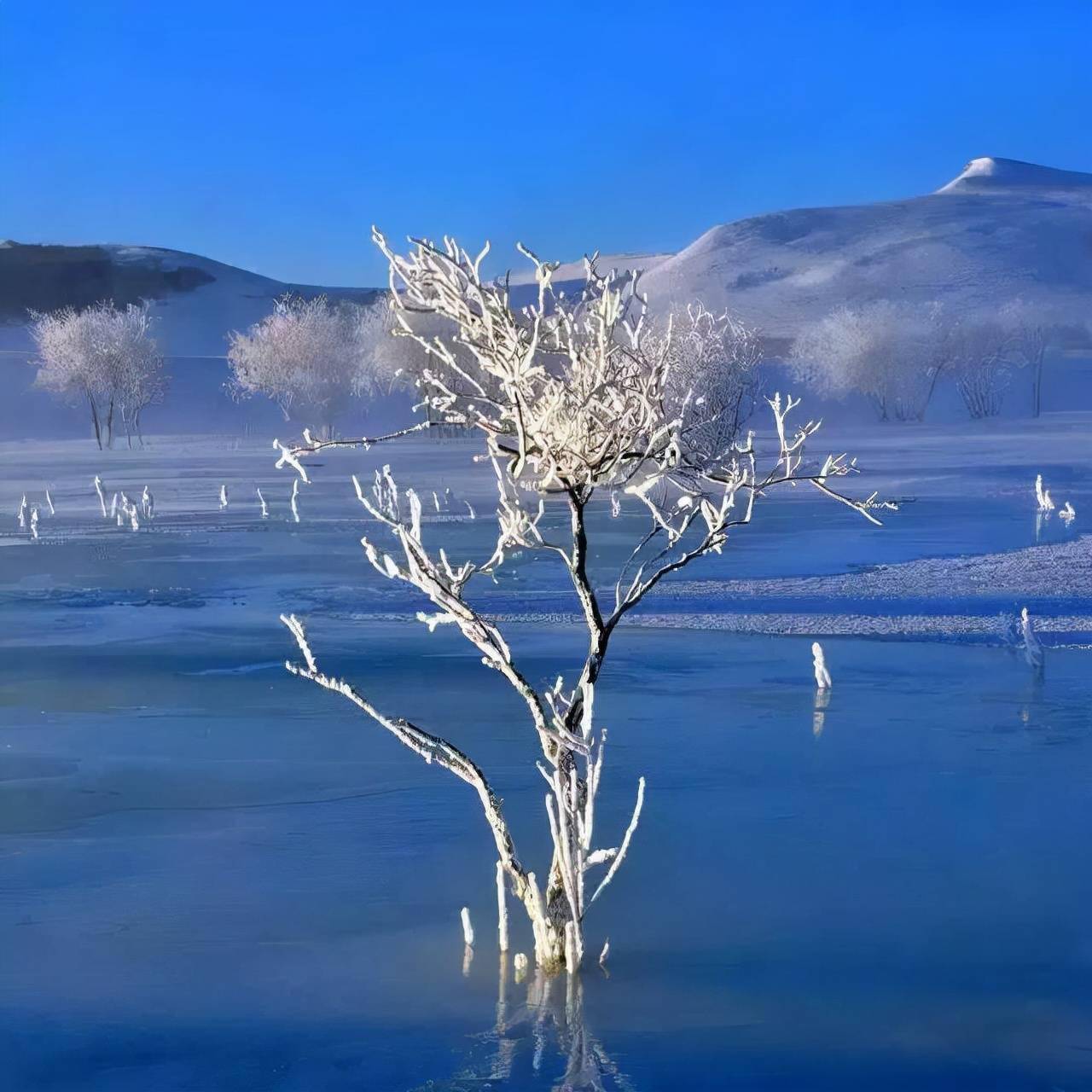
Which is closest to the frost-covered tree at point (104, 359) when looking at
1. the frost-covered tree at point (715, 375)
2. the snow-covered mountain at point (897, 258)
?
the frost-covered tree at point (715, 375)

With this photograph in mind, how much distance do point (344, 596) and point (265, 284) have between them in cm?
15398

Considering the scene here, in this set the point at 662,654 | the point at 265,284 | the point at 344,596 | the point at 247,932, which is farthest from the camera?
the point at 265,284

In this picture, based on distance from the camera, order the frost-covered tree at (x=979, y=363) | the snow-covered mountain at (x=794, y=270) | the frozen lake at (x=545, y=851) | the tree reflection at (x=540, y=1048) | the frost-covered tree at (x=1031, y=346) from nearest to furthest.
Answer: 1. the tree reflection at (x=540, y=1048)
2. the frozen lake at (x=545, y=851)
3. the frost-covered tree at (x=979, y=363)
4. the frost-covered tree at (x=1031, y=346)
5. the snow-covered mountain at (x=794, y=270)

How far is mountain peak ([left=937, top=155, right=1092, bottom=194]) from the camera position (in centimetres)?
17162

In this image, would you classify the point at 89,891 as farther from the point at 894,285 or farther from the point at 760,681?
the point at 894,285

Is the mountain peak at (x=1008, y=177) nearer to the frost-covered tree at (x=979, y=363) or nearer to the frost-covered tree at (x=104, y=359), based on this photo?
the frost-covered tree at (x=979, y=363)

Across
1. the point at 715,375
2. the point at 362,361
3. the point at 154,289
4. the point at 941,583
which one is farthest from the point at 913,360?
the point at 154,289

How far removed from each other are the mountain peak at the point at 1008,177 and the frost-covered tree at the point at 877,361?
88.2 meters

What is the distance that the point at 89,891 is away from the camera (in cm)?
746

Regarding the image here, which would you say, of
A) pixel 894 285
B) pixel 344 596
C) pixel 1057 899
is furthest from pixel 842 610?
pixel 894 285

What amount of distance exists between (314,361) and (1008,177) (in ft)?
395

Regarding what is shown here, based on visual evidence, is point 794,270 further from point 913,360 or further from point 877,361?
point 877,361

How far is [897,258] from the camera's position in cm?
14138

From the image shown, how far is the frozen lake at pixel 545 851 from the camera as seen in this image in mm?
5844
